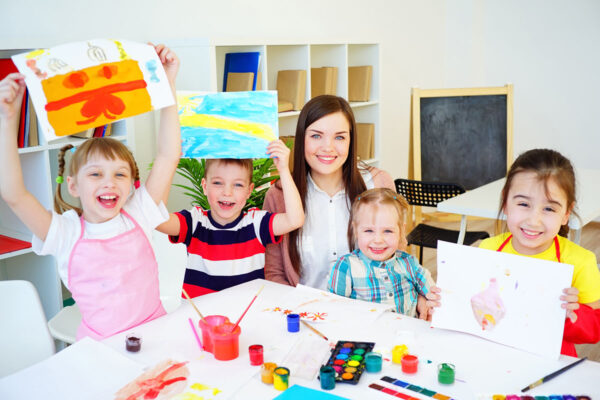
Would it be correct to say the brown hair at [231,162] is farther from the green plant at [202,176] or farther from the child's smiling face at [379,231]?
the green plant at [202,176]

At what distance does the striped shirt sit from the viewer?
1894 millimetres

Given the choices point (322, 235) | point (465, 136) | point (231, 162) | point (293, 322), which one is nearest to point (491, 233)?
point (465, 136)

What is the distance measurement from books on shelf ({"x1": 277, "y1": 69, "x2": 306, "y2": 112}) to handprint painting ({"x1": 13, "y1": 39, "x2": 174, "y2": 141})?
86.9 inches

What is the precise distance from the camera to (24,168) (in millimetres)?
2631

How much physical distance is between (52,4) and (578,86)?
464 cm

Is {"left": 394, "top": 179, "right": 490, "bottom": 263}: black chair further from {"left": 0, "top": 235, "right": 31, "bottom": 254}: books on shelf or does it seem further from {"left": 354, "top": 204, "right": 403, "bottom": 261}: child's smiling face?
{"left": 0, "top": 235, "right": 31, "bottom": 254}: books on shelf

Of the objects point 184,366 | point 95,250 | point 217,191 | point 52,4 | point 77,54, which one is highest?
point 52,4

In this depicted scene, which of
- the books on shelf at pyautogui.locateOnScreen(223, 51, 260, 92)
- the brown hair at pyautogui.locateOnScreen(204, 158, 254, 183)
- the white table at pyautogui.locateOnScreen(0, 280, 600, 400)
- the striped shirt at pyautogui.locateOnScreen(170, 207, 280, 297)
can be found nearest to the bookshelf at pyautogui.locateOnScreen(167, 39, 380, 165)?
the books on shelf at pyautogui.locateOnScreen(223, 51, 260, 92)

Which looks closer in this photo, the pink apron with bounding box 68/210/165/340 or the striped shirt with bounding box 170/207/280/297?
the pink apron with bounding box 68/210/165/340

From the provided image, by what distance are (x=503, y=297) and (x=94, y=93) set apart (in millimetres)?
1066

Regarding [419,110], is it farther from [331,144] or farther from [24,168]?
[24,168]

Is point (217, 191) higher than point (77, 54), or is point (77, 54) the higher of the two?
point (77, 54)

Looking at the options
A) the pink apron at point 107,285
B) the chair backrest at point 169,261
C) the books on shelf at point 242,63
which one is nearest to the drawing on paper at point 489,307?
the pink apron at point 107,285

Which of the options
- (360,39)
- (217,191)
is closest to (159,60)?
(217,191)
